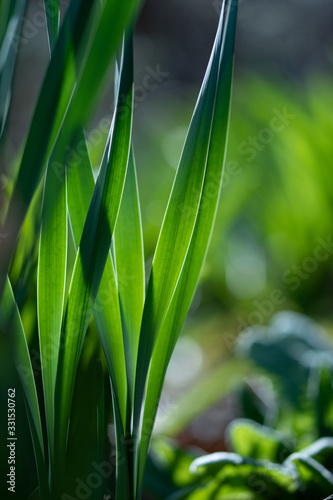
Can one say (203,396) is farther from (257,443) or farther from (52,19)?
(52,19)

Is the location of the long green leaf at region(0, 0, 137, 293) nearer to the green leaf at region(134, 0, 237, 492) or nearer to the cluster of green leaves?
the green leaf at region(134, 0, 237, 492)

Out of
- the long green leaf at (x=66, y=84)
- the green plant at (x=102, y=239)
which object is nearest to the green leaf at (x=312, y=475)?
the green plant at (x=102, y=239)

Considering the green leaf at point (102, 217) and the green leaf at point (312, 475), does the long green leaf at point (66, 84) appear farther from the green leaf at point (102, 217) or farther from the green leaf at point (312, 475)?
the green leaf at point (312, 475)

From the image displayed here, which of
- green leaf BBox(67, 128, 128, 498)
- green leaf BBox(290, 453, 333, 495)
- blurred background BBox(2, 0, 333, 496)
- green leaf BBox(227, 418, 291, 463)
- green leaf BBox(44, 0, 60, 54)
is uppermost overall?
blurred background BBox(2, 0, 333, 496)

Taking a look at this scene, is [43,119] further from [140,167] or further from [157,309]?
[140,167]

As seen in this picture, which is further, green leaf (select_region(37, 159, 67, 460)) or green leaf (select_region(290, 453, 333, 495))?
green leaf (select_region(290, 453, 333, 495))

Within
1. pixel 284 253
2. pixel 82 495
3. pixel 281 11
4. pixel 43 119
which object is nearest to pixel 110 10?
pixel 43 119

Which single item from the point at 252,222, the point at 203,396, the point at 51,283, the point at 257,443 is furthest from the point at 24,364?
the point at 252,222

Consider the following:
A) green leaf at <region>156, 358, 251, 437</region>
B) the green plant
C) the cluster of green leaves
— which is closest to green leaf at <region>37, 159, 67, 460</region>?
the green plant
